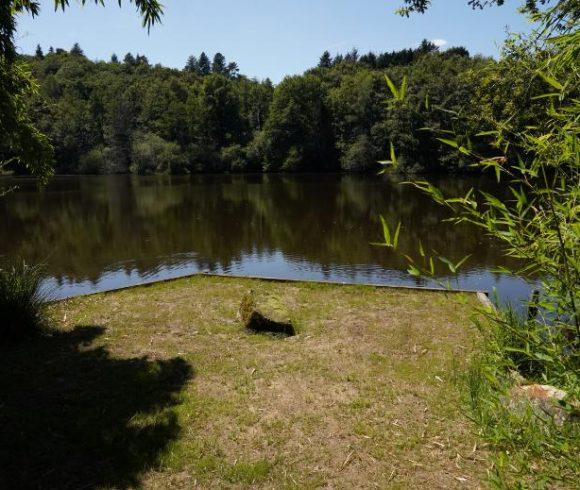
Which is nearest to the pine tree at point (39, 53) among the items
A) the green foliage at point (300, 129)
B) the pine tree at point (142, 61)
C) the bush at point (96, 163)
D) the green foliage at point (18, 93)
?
the pine tree at point (142, 61)

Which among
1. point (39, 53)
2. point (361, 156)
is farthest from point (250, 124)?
point (39, 53)

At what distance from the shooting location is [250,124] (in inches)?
2965

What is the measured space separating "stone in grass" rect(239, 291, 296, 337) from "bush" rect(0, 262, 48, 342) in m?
3.66

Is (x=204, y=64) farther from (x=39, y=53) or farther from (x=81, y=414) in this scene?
(x=81, y=414)

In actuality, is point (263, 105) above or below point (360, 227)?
above

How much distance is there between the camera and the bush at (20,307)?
7902 mm

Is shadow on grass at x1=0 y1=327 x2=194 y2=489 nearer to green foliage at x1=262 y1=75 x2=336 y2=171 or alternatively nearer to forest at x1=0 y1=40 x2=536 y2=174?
forest at x1=0 y1=40 x2=536 y2=174

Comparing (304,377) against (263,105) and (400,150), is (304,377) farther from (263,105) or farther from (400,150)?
(263,105)

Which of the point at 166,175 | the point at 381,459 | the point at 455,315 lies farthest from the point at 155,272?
the point at 166,175

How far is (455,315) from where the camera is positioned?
9234mm

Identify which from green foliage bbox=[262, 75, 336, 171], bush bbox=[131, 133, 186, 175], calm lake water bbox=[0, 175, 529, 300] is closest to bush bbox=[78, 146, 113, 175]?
bush bbox=[131, 133, 186, 175]

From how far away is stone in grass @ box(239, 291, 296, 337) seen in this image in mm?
8578

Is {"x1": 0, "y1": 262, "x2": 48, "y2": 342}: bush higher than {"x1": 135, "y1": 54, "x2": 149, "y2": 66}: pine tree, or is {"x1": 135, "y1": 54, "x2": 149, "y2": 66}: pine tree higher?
{"x1": 135, "y1": 54, "x2": 149, "y2": 66}: pine tree

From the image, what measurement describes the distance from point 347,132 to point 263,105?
1719 centimetres
